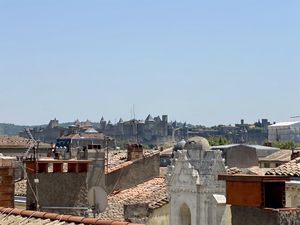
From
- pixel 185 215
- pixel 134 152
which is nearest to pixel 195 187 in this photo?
pixel 185 215

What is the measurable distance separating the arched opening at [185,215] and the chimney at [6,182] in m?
6.35

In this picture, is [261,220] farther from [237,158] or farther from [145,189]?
[237,158]

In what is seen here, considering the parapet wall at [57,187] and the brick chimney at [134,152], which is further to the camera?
the brick chimney at [134,152]

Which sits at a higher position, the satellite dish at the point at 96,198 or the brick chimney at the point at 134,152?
the brick chimney at the point at 134,152

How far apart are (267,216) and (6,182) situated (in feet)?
28.7

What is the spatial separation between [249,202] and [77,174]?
862 centimetres

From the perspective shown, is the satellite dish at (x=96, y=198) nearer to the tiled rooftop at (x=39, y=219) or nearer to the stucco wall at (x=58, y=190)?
the stucco wall at (x=58, y=190)

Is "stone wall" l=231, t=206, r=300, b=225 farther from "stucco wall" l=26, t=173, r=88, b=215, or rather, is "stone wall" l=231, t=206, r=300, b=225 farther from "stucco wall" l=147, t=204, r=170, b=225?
"stucco wall" l=147, t=204, r=170, b=225

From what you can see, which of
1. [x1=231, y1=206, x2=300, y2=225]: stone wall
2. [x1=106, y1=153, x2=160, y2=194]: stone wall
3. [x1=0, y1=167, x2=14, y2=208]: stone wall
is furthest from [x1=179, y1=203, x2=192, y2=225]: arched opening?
[x1=231, y1=206, x2=300, y2=225]: stone wall

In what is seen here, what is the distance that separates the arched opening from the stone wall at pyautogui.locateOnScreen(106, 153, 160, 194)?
965 cm

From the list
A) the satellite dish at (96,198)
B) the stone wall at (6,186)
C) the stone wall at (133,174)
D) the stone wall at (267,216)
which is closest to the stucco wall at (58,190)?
the satellite dish at (96,198)

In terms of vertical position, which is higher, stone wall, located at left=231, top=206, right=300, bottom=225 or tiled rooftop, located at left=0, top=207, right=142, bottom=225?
stone wall, located at left=231, top=206, right=300, bottom=225

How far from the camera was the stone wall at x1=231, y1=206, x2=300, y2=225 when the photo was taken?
9.89 m

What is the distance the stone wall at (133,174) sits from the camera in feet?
107
